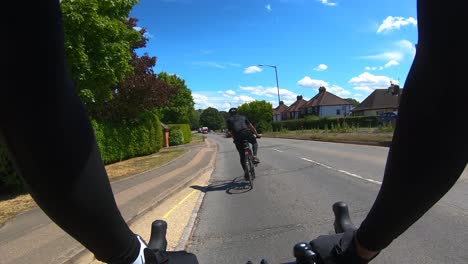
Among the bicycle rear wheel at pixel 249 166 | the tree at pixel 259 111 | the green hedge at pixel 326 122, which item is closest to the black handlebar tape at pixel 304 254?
the bicycle rear wheel at pixel 249 166

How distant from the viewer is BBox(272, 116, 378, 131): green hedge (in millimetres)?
61084

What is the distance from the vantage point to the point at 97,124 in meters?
21.2

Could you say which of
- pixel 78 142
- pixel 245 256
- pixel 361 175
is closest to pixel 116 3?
pixel 361 175

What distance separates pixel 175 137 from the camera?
180ft

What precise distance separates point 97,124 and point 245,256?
54.8 feet

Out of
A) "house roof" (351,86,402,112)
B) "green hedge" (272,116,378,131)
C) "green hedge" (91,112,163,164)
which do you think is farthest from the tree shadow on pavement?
"house roof" (351,86,402,112)

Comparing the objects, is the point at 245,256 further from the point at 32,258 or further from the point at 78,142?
the point at 78,142

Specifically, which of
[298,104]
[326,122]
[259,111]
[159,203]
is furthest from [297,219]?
[298,104]

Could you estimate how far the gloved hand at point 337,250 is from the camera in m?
Result: 1.24

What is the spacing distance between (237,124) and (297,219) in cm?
508

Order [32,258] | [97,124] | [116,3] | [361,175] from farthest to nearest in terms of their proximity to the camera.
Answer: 1. [97,124]
2. [116,3]
3. [361,175]
4. [32,258]

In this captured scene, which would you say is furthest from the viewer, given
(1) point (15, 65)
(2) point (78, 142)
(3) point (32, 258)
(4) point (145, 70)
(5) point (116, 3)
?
(4) point (145, 70)

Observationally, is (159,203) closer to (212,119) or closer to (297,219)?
(297,219)

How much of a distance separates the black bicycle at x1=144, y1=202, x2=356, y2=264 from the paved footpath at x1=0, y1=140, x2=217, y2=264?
14.3 ft
